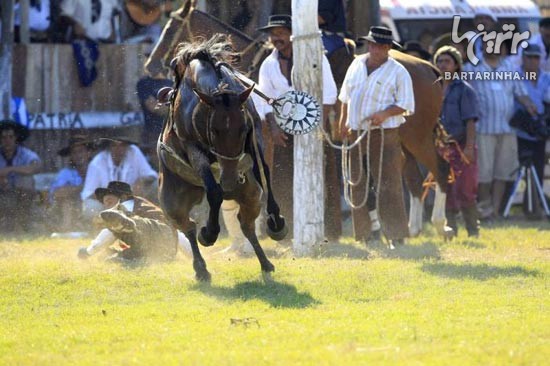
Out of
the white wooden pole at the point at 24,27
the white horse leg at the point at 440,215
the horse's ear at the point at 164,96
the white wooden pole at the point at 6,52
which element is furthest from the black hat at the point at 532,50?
the horse's ear at the point at 164,96

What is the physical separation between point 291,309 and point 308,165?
3395 millimetres

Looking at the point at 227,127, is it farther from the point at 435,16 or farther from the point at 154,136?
the point at 435,16

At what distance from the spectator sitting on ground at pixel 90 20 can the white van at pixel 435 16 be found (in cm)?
428

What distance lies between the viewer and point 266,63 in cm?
1341

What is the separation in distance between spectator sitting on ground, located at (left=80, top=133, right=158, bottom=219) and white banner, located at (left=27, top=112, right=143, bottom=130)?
51.4 inches

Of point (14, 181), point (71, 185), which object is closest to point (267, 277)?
point (71, 185)

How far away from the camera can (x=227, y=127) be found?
32.2ft

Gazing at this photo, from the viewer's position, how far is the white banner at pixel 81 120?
16734mm

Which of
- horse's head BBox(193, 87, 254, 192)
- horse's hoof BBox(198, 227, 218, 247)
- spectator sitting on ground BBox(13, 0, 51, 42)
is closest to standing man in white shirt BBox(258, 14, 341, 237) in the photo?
horse's hoof BBox(198, 227, 218, 247)

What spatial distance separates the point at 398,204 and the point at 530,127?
455cm

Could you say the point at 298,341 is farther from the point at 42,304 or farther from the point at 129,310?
the point at 42,304

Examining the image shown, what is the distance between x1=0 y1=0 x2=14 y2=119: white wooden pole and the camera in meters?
16.5

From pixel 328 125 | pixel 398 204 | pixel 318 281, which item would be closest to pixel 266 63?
pixel 328 125

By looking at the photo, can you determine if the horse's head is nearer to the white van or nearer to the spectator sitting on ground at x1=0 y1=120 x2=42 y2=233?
the spectator sitting on ground at x1=0 y1=120 x2=42 y2=233
